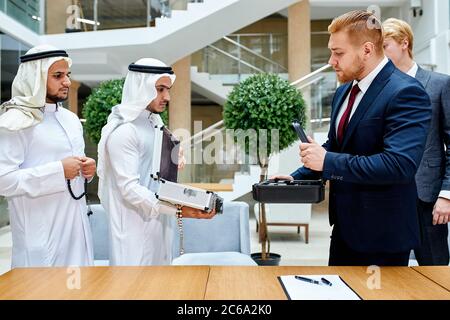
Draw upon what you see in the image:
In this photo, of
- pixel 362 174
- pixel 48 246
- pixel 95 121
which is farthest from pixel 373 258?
pixel 95 121

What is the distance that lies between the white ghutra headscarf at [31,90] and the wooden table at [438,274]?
182 centimetres

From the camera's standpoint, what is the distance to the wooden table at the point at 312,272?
1.30m

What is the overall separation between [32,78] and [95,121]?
3.09 meters

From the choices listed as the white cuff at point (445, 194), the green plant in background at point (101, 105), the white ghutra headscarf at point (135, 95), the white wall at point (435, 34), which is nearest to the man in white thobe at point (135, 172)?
the white ghutra headscarf at point (135, 95)

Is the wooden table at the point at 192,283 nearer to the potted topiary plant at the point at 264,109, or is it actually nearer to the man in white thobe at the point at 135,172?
the man in white thobe at the point at 135,172

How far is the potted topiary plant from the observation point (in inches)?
193

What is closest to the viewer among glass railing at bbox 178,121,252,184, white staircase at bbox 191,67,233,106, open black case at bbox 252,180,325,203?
open black case at bbox 252,180,325,203

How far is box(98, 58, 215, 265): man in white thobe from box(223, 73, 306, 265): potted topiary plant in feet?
8.71

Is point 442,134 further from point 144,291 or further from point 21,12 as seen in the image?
point 21,12

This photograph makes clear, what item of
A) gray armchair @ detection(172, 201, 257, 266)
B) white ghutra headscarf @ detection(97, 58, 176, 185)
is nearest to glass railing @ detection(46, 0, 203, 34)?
gray armchair @ detection(172, 201, 257, 266)

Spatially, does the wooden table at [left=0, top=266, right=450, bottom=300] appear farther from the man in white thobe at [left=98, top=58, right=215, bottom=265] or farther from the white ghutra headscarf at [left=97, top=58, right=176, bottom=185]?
the white ghutra headscarf at [left=97, top=58, right=176, bottom=185]

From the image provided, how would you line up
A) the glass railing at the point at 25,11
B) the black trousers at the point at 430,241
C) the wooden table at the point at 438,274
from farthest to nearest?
the glass railing at the point at 25,11 < the black trousers at the point at 430,241 < the wooden table at the point at 438,274

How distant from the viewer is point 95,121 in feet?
17.3

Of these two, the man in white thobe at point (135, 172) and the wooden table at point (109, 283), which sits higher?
the man in white thobe at point (135, 172)
